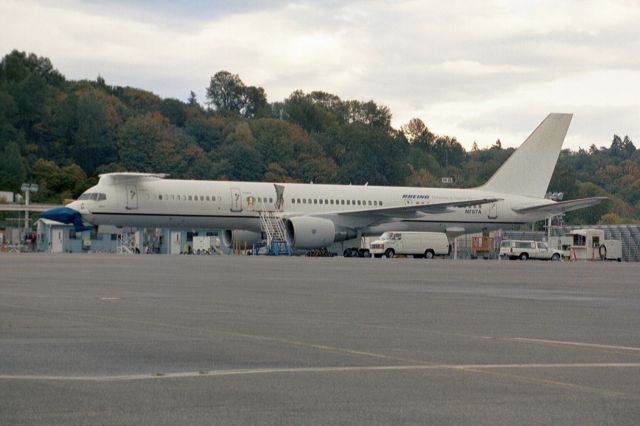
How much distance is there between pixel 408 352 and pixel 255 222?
175ft

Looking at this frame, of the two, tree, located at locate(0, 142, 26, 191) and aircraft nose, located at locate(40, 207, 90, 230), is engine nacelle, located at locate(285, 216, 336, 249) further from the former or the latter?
tree, located at locate(0, 142, 26, 191)

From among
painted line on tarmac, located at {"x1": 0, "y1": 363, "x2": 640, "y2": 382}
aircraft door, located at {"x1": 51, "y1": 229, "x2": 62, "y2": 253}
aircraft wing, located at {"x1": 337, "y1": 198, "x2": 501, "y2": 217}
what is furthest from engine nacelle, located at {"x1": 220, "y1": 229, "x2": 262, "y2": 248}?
painted line on tarmac, located at {"x1": 0, "y1": 363, "x2": 640, "y2": 382}

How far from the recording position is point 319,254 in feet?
224

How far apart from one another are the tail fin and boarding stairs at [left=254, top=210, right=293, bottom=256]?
54.1ft

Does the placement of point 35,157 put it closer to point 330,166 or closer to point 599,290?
point 330,166

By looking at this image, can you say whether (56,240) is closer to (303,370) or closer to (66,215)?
(66,215)

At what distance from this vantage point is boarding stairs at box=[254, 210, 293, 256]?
2530 inches

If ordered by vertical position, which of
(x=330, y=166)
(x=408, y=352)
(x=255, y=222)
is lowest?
(x=408, y=352)

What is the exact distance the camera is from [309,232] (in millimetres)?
63375

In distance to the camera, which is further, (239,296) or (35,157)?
(35,157)

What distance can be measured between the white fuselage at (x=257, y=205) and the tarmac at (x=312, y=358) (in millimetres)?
40530

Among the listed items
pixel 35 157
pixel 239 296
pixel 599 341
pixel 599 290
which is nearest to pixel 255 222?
pixel 599 290

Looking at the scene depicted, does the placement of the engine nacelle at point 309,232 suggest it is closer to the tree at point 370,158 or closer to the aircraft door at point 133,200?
the aircraft door at point 133,200

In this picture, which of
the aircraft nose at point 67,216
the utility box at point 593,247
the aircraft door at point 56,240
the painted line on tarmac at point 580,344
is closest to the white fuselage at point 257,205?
the aircraft nose at point 67,216
